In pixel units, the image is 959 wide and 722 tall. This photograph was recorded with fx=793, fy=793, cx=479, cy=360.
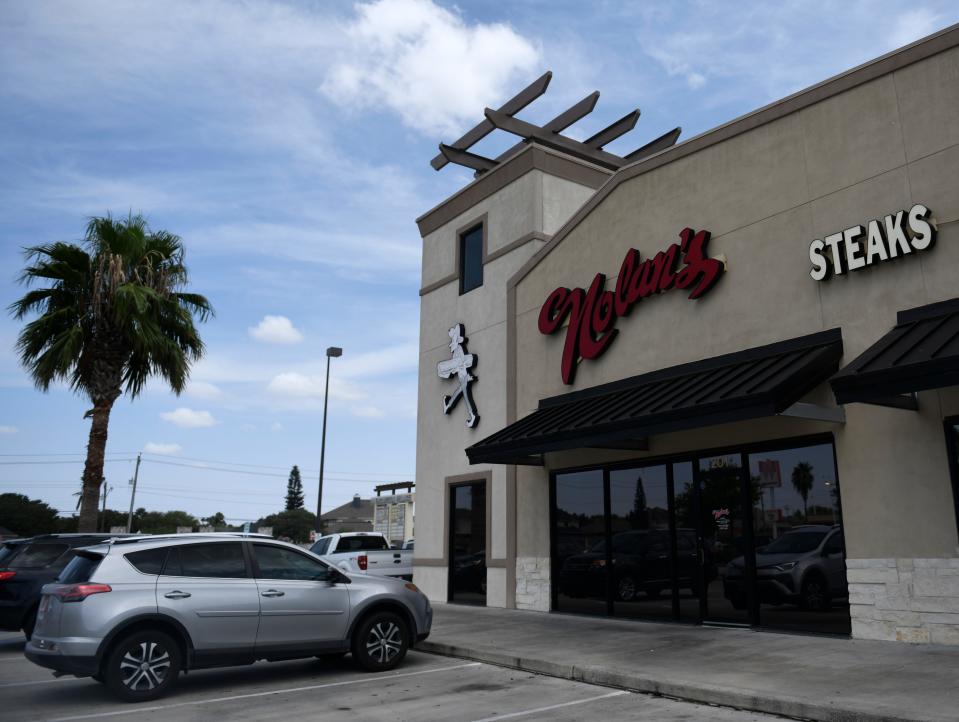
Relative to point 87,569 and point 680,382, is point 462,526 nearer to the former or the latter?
point 680,382

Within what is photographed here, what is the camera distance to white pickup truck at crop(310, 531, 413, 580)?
770 inches

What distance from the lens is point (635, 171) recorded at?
585 inches

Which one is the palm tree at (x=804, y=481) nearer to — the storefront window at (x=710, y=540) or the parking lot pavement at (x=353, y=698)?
the storefront window at (x=710, y=540)

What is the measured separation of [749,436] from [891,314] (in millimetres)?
2693

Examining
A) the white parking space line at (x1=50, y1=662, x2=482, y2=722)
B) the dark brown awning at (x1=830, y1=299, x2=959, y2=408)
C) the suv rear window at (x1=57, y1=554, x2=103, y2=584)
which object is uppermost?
the dark brown awning at (x1=830, y1=299, x2=959, y2=408)

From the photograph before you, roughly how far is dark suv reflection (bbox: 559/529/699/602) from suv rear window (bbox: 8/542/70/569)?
8819mm

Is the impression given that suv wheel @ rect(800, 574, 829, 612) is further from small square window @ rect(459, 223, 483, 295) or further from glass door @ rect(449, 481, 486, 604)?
small square window @ rect(459, 223, 483, 295)

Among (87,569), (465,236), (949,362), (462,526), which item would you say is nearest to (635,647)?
(949,362)

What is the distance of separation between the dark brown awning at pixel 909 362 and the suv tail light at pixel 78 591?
27.4ft

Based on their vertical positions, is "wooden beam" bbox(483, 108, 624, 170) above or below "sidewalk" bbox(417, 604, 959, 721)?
above

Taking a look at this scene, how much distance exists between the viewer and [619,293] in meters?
14.6

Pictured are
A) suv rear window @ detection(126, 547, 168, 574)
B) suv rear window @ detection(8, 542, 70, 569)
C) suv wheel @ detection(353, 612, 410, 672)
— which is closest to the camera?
suv rear window @ detection(126, 547, 168, 574)

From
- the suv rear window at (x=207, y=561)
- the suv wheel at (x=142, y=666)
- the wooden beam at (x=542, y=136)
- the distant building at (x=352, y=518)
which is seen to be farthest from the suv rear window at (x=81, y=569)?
the distant building at (x=352, y=518)

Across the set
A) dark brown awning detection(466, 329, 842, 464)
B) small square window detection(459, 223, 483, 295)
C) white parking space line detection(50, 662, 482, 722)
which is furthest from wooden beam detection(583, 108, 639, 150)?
white parking space line detection(50, 662, 482, 722)
